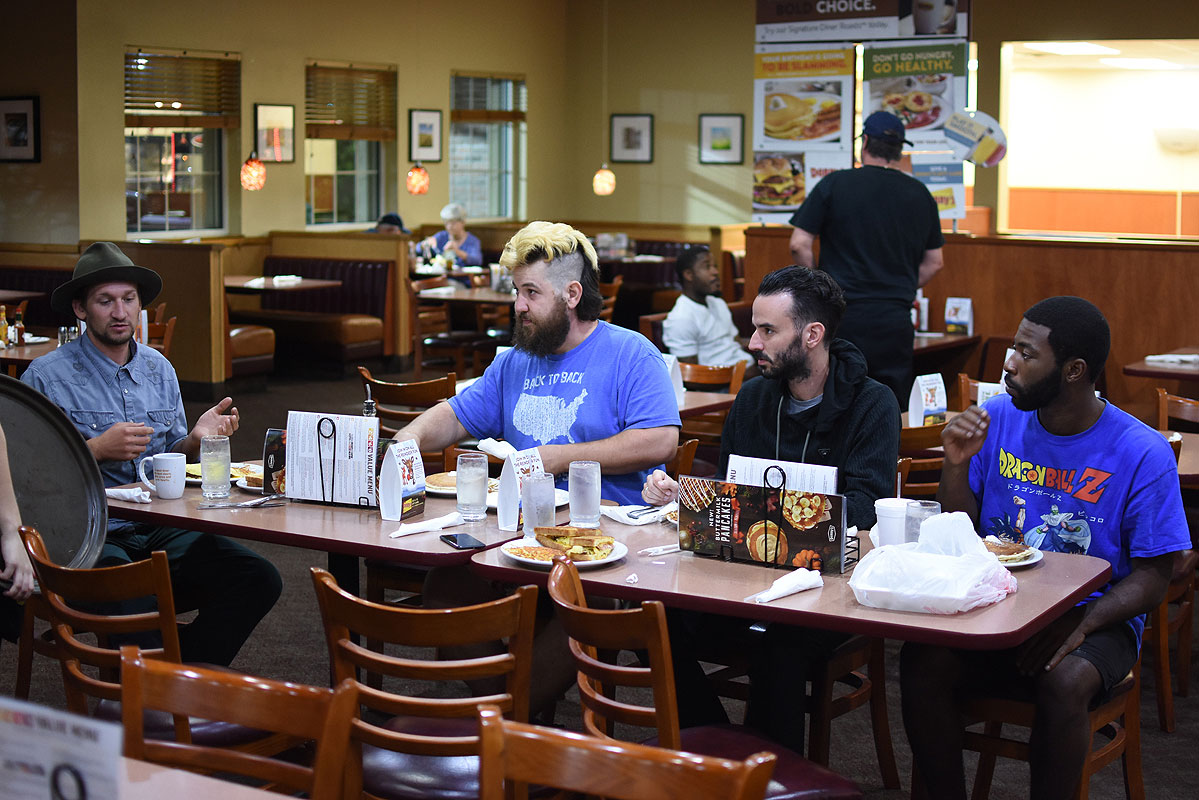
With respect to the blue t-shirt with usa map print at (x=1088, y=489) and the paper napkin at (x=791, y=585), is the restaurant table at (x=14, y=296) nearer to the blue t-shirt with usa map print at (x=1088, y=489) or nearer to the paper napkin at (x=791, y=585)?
the blue t-shirt with usa map print at (x=1088, y=489)

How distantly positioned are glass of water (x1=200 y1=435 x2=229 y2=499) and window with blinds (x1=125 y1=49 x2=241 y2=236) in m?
8.83

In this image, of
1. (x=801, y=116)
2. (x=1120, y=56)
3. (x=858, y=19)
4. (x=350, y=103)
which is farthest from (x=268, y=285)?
(x=1120, y=56)

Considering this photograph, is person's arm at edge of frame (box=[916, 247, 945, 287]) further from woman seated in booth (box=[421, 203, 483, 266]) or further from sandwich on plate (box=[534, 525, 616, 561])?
woman seated in booth (box=[421, 203, 483, 266])

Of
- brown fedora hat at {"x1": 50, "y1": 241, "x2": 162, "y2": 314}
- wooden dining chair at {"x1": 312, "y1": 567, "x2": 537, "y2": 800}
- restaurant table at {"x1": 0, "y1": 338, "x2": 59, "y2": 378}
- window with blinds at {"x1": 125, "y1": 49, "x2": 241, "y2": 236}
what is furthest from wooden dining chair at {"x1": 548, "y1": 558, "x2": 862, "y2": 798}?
window with blinds at {"x1": 125, "y1": 49, "x2": 241, "y2": 236}

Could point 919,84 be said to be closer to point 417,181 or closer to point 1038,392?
point 1038,392

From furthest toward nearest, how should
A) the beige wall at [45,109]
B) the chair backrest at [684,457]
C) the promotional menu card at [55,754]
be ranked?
the beige wall at [45,109], the chair backrest at [684,457], the promotional menu card at [55,754]

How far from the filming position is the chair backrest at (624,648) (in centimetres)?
231

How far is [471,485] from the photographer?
324cm

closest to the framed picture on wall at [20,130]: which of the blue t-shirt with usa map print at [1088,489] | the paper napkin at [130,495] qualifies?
the paper napkin at [130,495]

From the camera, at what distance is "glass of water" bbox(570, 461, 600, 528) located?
3.12 metres

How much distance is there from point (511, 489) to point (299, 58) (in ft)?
34.4

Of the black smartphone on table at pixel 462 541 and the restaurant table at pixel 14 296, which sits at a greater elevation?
the restaurant table at pixel 14 296

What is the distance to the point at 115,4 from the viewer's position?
11.0m

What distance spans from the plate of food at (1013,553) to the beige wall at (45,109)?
964cm
